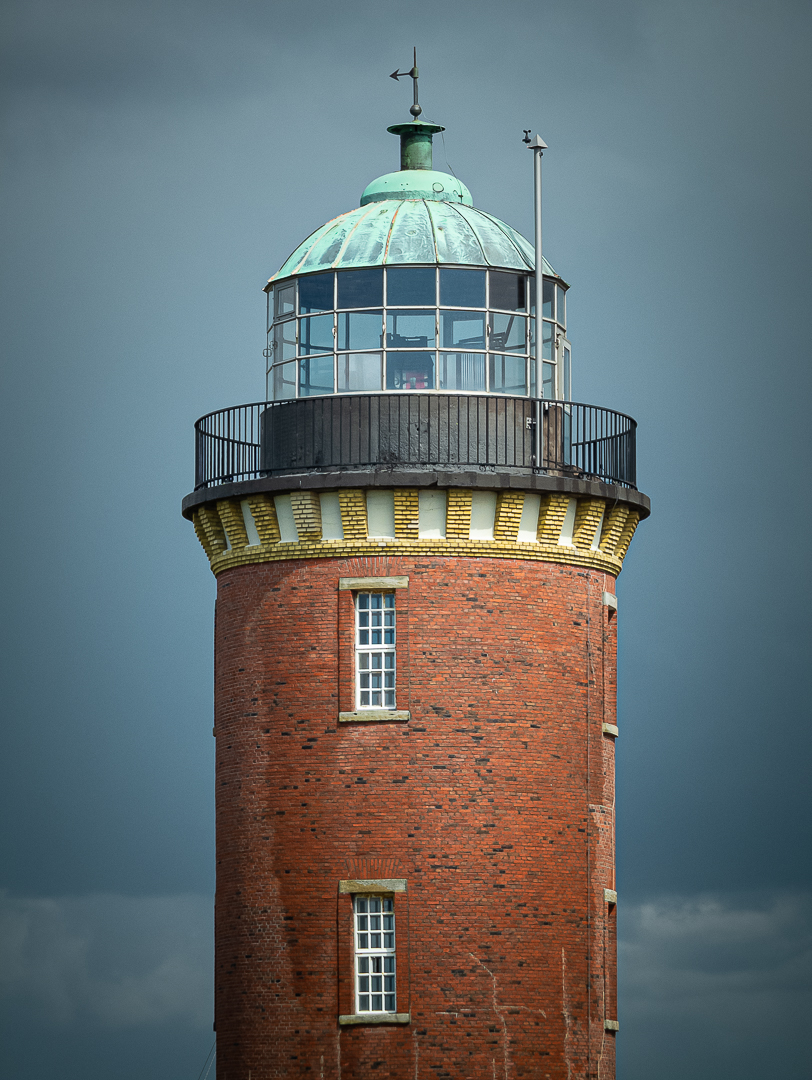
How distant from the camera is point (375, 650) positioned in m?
43.6

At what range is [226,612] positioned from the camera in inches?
1797

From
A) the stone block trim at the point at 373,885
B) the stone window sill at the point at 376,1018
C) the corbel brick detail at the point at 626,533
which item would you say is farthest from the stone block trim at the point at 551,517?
the stone window sill at the point at 376,1018

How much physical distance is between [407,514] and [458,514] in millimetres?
895

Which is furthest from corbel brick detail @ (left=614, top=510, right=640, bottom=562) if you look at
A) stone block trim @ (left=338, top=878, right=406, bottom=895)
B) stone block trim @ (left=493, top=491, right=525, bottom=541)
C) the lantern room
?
stone block trim @ (left=338, top=878, right=406, bottom=895)

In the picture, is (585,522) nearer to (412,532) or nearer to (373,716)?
(412,532)

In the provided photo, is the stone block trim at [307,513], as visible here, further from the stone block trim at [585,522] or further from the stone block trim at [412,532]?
the stone block trim at [585,522]

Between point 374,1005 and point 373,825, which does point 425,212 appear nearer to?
point 373,825

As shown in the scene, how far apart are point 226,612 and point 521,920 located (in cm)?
793

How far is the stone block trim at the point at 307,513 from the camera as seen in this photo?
44062 millimetres

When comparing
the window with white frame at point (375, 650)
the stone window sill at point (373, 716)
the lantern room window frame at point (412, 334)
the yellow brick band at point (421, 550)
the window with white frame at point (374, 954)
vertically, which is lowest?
the window with white frame at point (374, 954)

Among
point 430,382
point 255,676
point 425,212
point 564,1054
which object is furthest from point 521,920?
point 425,212

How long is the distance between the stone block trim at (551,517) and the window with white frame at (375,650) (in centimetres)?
295

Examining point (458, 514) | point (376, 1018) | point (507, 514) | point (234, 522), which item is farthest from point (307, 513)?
point (376, 1018)

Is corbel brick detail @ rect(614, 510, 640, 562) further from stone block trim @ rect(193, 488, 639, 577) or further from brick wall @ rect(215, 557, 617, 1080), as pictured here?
brick wall @ rect(215, 557, 617, 1080)
